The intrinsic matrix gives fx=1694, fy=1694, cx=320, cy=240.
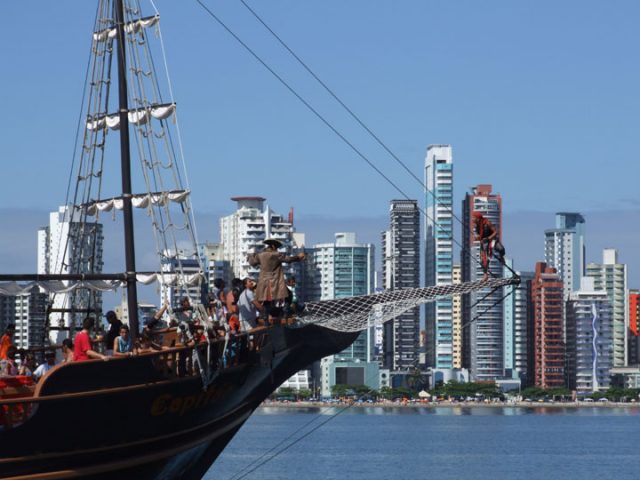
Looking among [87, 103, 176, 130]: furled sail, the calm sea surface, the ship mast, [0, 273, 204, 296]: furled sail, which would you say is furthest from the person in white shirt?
the calm sea surface

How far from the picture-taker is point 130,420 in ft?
72.0

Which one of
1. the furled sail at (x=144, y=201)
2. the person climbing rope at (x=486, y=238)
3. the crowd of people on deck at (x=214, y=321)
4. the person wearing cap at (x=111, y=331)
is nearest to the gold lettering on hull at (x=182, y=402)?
the crowd of people on deck at (x=214, y=321)

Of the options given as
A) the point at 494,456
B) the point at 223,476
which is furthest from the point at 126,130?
the point at 494,456

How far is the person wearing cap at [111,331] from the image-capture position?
22625 millimetres

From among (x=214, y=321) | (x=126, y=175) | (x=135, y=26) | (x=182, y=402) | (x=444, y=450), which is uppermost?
(x=135, y=26)

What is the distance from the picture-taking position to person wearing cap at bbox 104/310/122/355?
2262cm

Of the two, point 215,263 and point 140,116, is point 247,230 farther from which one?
point 140,116

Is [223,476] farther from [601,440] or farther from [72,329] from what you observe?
[601,440]

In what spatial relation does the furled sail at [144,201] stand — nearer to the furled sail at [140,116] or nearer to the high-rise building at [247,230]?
the furled sail at [140,116]

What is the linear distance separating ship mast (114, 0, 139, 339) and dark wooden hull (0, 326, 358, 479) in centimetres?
136

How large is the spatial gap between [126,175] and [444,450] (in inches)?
2459

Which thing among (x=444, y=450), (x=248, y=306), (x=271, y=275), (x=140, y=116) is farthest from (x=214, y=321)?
(x=444, y=450)

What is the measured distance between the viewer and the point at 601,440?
107312mm

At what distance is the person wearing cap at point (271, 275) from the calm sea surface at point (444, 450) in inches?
1079
